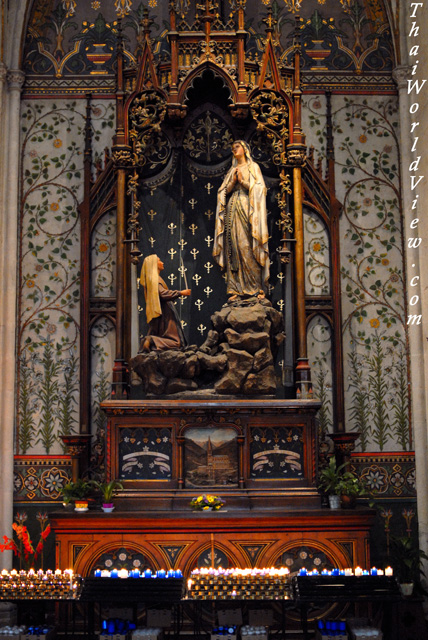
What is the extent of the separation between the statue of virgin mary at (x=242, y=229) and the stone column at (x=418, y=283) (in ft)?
6.94

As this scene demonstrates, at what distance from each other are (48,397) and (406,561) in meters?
5.34

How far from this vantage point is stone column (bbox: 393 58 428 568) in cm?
1234

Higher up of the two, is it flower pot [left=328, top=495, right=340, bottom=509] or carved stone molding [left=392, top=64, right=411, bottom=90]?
carved stone molding [left=392, top=64, right=411, bottom=90]

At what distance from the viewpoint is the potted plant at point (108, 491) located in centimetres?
1128

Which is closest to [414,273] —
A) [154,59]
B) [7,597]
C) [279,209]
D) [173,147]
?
[279,209]

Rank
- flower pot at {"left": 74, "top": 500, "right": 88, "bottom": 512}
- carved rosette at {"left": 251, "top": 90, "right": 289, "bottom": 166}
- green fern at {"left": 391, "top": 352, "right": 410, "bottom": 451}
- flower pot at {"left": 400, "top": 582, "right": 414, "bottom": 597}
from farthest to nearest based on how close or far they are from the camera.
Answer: green fern at {"left": 391, "top": 352, "right": 410, "bottom": 451}
carved rosette at {"left": 251, "top": 90, "right": 289, "bottom": 166}
flower pot at {"left": 74, "top": 500, "right": 88, "bottom": 512}
flower pot at {"left": 400, "top": 582, "right": 414, "bottom": 597}

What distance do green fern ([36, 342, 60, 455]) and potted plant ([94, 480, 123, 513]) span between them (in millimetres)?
1607

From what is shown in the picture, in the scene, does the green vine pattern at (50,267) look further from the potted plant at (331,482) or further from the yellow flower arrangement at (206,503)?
the potted plant at (331,482)

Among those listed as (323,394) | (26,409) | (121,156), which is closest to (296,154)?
(121,156)

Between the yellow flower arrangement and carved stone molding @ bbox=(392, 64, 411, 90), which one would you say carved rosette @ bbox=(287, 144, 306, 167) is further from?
the yellow flower arrangement

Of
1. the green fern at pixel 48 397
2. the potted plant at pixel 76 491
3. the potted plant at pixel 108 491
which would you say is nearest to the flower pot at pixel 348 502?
the potted plant at pixel 108 491

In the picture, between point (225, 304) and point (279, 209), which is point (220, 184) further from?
point (225, 304)

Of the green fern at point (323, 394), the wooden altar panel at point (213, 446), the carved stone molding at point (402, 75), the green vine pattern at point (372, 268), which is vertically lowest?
the wooden altar panel at point (213, 446)

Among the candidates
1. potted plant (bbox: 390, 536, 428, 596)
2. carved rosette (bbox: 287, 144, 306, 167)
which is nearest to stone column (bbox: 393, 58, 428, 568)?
potted plant (bbox: 390, 536, 428, 596)
